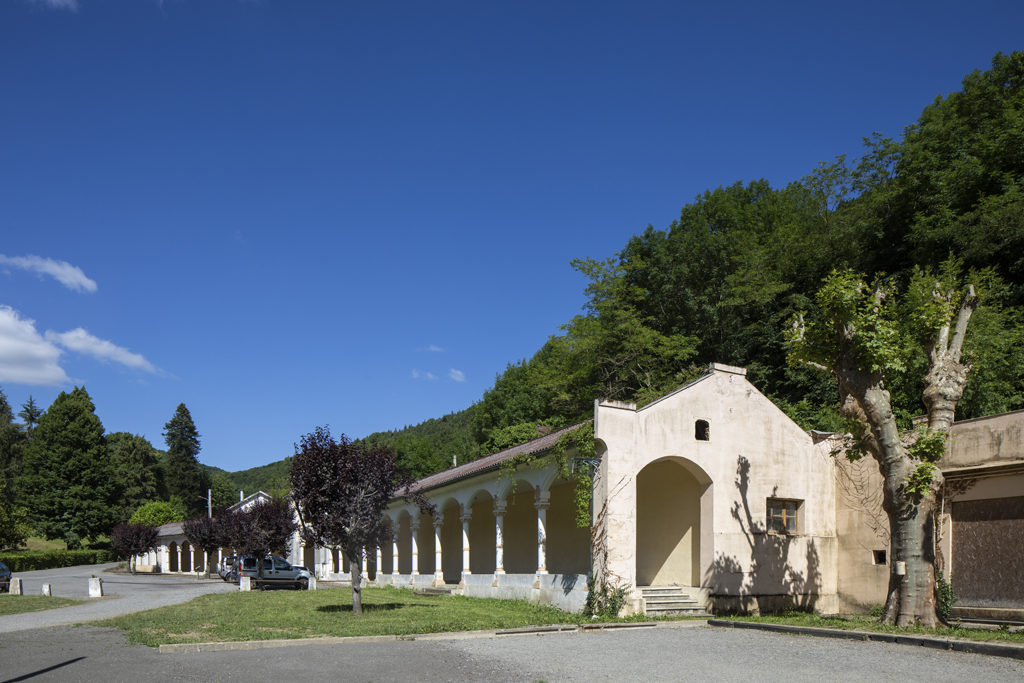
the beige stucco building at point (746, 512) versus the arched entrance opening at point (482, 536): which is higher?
the beige stucco building at point (746, 512)

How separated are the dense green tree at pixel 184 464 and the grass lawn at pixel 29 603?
208 feet

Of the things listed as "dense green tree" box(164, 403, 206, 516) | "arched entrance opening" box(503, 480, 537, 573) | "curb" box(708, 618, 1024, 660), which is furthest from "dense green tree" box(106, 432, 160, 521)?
"curb" box(708, 618, 1024, 660)

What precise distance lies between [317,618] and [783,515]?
1239 centimetres

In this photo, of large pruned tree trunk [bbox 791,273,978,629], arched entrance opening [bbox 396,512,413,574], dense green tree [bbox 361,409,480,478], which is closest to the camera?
large pruned tree trunk [bbox 791,273,978,629]

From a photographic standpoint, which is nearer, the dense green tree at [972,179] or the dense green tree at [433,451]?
the dense green tree at [972,179]

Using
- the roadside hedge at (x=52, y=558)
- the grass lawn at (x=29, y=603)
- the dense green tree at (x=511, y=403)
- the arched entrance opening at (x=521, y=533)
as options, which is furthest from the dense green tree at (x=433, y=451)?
the grass lawn at (x=29, y=603)

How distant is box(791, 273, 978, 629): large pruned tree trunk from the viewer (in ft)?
46.6

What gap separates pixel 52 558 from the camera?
54250 millimetres

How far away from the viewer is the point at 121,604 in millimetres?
22297

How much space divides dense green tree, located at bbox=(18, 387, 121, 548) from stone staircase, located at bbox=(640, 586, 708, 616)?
6248 cm

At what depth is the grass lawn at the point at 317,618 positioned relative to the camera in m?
13.5

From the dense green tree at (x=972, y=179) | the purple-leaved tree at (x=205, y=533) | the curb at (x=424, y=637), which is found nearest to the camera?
the curb at (x=424, y=637)

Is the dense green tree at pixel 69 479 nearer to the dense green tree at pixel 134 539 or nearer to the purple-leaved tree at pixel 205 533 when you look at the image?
the dense green tree at pixel 134 539

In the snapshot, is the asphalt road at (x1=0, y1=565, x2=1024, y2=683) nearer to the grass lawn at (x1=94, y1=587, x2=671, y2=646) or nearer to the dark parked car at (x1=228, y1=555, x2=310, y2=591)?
the grass lawn at (x1=94, y1=587, x2=671, y2=646)
